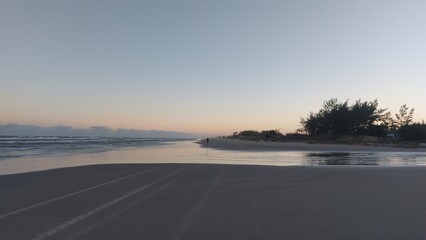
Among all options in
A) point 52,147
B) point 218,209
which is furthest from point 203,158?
point 52,147

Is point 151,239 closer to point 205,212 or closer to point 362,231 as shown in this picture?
point 205,212

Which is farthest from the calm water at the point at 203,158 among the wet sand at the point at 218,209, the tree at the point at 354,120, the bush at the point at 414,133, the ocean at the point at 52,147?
the tree at the point at 354,120

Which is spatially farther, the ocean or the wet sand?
the ocean

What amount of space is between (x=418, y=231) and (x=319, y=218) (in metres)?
1.89

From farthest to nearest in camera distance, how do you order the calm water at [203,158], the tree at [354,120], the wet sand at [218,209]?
1. the tree at [354,120]
2. the calm water at [203,158]
3. the wet sand at [218,209]

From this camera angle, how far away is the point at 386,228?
7699 mm

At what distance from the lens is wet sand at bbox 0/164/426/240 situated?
7.55m

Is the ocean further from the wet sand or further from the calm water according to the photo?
the wet sand

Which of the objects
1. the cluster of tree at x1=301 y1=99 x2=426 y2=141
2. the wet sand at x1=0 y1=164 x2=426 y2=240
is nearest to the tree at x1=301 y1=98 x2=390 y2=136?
the cluster of tree at x1=301 y1=99 x2=426 y2=141

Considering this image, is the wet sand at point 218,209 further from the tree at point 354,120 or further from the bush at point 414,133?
the tree at point 354,120

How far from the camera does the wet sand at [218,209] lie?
755 centimetres

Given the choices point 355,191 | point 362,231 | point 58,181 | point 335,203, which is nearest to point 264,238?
point 362,231

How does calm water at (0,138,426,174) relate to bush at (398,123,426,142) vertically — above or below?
below

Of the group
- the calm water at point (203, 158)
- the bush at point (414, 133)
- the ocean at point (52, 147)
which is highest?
the bush at point (414, 133)
